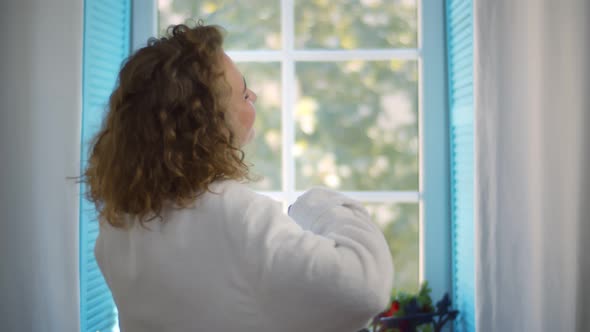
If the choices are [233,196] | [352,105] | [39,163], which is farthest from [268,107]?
[233,196]

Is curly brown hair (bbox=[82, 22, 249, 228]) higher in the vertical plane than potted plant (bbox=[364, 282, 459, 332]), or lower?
higher

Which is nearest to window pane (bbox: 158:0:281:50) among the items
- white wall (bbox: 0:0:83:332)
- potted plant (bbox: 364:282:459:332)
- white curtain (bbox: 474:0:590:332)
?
white wall (bbox: 0:0:83:332)

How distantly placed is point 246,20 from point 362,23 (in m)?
0.42

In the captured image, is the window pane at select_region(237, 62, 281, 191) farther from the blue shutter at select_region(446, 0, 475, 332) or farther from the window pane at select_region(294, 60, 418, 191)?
the blue shutter at select_region(446, 0, 475, 332)

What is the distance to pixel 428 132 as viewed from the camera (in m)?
2.03

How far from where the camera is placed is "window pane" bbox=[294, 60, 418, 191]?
207cm

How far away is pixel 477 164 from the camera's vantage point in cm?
149

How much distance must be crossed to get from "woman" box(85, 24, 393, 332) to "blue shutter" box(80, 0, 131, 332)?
3.27ft

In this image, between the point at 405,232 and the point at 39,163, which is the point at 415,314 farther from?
the point at 39,163

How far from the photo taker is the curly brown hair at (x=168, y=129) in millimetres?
740

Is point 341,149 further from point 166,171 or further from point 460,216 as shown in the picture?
point 166,171

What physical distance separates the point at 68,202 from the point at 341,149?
0.94m

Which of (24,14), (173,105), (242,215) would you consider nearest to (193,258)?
(242,215)

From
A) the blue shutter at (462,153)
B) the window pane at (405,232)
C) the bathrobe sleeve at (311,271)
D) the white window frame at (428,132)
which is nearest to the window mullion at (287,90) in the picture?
the white window frame at (428,132)
